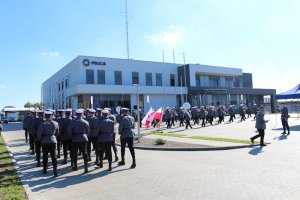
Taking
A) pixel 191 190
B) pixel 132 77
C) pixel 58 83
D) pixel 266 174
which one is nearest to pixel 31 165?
pixel 191 190

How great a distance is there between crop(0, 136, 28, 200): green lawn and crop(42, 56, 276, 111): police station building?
29030mm

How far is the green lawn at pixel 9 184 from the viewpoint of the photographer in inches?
281

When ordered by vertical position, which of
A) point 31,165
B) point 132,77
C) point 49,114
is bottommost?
point 31,165

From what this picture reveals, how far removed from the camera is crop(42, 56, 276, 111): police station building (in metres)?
45.1

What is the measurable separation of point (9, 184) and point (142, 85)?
41.4 m

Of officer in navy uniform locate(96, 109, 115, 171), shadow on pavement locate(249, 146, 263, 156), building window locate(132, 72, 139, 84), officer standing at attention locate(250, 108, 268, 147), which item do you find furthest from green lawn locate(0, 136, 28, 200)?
building window locate(132, 72, 139, 84)

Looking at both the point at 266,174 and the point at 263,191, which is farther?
the point at 266,174

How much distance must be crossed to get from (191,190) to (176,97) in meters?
46.0

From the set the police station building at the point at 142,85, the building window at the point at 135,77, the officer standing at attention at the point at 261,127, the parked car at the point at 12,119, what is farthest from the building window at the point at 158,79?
the officer standing at attention at the point at 261,127

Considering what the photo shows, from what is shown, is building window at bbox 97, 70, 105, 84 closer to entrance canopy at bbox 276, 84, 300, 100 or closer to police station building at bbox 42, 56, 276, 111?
police station building at bbox 42, 56, 276, 111

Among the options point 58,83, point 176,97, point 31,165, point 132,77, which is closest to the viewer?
point 31,165

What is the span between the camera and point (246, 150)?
13.3 m

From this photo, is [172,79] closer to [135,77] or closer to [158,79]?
[158,79]

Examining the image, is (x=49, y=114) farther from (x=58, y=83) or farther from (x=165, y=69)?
(x=58, y=83)
